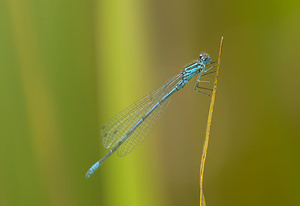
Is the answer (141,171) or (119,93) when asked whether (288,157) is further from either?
(119,93)

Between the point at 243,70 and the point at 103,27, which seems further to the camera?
the point at 103,27

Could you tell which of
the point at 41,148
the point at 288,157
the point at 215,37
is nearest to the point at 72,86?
the point at 41,148

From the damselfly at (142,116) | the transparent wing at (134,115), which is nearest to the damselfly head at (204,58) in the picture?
the damselfly at (142,116)

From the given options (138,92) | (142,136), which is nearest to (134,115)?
(142,136)

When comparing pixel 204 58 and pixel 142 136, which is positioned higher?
pixel 204 58

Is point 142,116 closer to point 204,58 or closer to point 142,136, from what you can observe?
point 142,136

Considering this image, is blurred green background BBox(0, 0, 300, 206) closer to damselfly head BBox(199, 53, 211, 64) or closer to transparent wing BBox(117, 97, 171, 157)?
transparent wing BBox(117, 97, 171, 157)

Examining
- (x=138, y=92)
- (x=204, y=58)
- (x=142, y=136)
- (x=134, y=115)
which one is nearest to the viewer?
(x=138, y=92)

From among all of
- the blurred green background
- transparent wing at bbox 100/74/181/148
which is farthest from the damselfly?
the blurred green background
